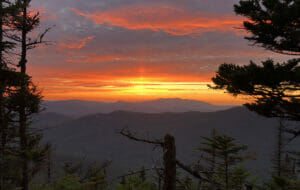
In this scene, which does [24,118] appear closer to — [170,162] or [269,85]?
[170,162]

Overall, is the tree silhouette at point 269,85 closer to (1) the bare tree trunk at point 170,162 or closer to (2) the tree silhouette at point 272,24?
Result: (2) the tree silhouette at point 272,24

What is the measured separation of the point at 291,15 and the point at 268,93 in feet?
13.2

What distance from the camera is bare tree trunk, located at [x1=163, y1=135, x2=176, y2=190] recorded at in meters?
4.09

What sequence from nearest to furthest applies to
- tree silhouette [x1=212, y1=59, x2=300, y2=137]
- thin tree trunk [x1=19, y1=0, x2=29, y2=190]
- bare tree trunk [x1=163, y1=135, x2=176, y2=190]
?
bare tree trunk [x1=163, y1=135, x2=176, y2=190] < tree silhouette [x1=212, y1=59, x2=300, y2=137] < thin tree trunk [x1=19, y1=0, x2=29, y2=190]

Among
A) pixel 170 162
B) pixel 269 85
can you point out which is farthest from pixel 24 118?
pixel 269 85

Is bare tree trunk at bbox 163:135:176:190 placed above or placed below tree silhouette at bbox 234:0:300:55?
below

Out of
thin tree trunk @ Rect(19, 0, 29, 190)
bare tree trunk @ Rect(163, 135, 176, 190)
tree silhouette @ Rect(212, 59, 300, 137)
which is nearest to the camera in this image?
bare tree trunk @ Rect(163, 135, 176, 190)

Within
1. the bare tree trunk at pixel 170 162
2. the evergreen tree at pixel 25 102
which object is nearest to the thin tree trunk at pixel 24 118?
the evergreen tree at pixel 25 102

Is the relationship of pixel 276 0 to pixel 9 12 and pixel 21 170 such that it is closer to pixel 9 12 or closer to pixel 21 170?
pixel 9 12

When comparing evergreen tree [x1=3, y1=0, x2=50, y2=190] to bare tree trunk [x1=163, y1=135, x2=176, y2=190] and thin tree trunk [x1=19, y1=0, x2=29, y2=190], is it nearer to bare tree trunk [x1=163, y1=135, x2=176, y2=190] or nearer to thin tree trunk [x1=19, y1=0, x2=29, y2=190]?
thin tree trunk [x1=19, y1=0, x2=29, y2=190]

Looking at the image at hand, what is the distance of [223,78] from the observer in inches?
468

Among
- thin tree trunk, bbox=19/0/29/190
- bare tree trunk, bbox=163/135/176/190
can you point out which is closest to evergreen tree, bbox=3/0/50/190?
thin tree trunk, bbox=19/0/29/190

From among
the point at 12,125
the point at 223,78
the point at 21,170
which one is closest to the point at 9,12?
the point at 12,125

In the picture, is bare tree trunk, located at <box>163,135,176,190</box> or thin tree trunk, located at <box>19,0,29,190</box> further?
thin tree trunk, located at <box>19,0,29,190</box>
